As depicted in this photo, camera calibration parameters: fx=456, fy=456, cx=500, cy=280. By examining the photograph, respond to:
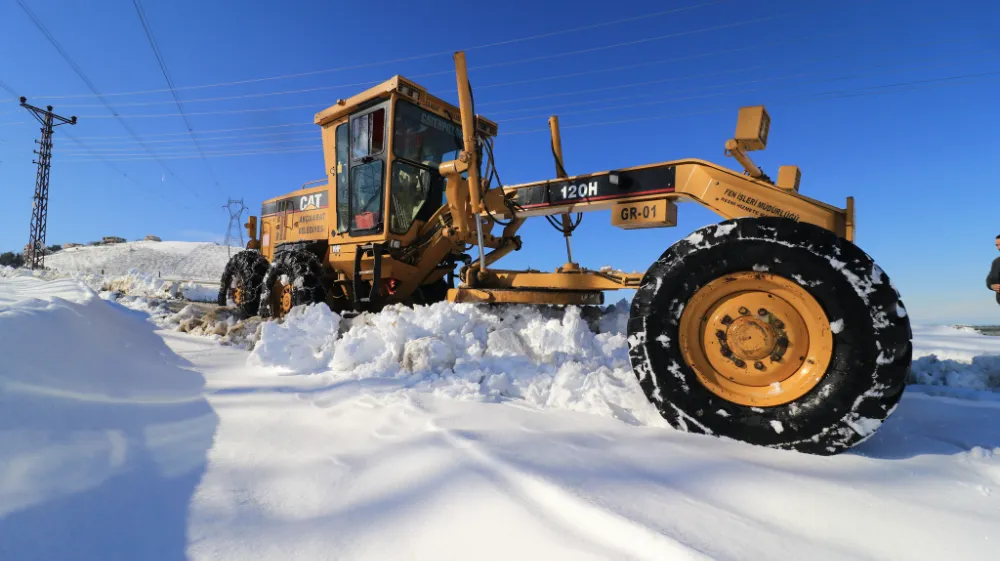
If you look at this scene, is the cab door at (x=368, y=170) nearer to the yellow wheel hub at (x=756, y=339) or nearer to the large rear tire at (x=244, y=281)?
the large rear tire at (x=244, y=281)

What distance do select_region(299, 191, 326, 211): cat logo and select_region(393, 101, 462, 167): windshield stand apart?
1659mm

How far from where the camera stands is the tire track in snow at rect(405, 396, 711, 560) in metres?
1.12

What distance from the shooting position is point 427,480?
1512mm

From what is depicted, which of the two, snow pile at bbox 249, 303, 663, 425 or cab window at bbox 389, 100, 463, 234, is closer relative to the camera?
snow pile at bbox 249, 303, 663, 425

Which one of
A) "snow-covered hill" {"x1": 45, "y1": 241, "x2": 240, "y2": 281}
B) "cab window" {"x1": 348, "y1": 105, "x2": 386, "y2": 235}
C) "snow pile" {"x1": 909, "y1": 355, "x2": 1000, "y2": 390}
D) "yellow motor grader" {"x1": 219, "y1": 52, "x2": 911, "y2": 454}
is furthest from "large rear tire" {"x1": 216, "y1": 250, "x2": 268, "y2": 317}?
"snow-covered hill" {"x1": 45, "y1": 241, "x2": 240, "y2": 281}

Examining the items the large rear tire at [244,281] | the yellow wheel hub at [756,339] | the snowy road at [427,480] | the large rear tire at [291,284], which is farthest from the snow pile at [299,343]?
the large rear tire at [244,281]

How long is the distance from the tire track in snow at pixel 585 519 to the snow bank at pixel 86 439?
3.09 ft

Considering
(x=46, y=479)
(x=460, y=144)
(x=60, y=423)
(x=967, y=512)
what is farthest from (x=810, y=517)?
(x=460, y=144)

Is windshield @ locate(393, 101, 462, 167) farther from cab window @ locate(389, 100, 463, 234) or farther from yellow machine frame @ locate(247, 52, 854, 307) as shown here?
yellow machine frame @ locate(247, 52, 854, 307)

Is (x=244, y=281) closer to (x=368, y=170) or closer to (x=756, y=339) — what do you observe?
(x=368, y=170)

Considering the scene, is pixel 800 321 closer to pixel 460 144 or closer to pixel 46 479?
pixel 46 479

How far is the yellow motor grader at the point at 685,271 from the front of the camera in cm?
191

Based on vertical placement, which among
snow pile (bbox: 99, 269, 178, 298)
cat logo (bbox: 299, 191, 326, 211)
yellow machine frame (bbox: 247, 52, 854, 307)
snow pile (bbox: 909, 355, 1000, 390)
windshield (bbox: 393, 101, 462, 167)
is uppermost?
windshield (bbox: 393, 101, 462, 167)

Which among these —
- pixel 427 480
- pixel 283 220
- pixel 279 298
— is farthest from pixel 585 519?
pixel 283 220
